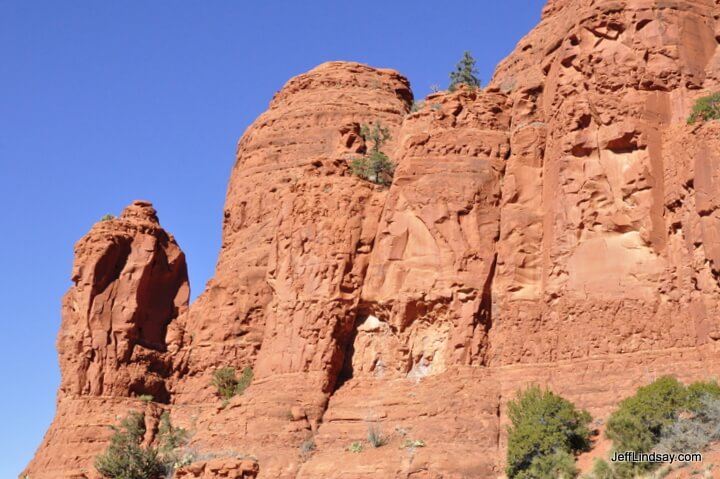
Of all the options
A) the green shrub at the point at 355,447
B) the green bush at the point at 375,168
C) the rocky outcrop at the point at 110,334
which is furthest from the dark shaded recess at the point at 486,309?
the rocky outcrop at the point at 110,334

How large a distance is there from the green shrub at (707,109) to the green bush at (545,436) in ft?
32.7

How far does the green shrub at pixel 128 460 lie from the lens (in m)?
42.2

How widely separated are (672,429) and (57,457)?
2629 cm

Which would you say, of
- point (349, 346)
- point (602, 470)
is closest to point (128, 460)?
point (349, 346)

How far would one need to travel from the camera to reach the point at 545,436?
32.0 meters

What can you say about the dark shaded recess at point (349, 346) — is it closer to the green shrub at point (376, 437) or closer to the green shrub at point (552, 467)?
the green shrub at point (376, 437)

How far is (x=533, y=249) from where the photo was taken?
38.3m

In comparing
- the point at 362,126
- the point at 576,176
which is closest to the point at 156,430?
the point at 362,126

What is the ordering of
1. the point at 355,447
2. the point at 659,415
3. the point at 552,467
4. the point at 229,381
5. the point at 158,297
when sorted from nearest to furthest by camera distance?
the point at 659,415
the point at 552,467
the point at 355,447
the point at 229,381
the point at 158,297

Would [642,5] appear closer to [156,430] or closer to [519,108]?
[519,108]

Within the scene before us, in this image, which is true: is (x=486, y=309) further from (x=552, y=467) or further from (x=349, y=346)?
(x=552, y=467)

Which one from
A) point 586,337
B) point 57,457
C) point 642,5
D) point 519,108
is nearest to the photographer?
point 586,337

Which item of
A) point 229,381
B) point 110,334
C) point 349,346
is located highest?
point 110,334

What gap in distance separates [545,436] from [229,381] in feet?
60.0
